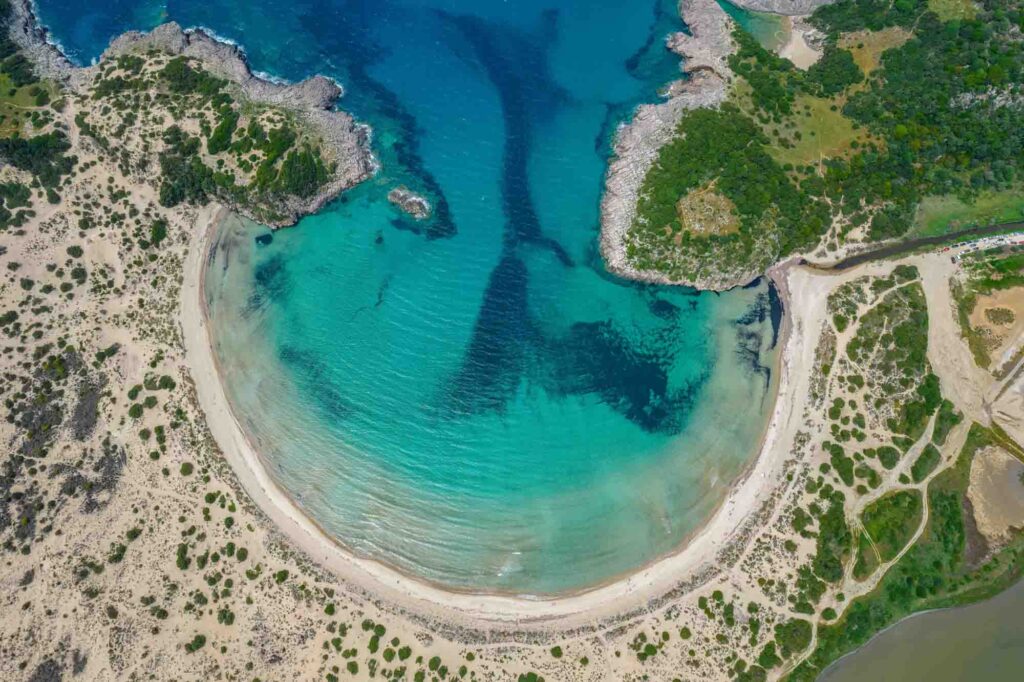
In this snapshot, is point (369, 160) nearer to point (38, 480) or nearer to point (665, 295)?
point (665, 295)

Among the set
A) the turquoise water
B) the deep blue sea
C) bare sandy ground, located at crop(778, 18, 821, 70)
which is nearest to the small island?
the turquoise water

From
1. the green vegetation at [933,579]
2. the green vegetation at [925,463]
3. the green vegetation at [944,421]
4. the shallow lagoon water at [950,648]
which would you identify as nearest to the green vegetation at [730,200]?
the green vegetation at [944,421]

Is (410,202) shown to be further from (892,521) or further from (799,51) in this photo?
(892,521)

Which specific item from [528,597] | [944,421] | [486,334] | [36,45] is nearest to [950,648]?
[944,421]

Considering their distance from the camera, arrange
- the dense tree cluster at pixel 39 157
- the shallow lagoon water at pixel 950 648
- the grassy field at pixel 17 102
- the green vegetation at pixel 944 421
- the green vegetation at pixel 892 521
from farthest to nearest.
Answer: the grassy field at pixel 17 102 → the dense tree cluster at pixel 39 157 → the green vegetation at pixel 944 421 → the green vegetation at pixel 892 521 → the shallow lagoon water at pixel 950 648

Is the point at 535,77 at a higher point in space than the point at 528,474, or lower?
higher

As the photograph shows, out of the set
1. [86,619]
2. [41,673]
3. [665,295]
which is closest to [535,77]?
[665,295]

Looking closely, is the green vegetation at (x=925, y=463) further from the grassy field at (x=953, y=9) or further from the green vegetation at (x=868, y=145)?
the grassy field at (x=953, y=9)
